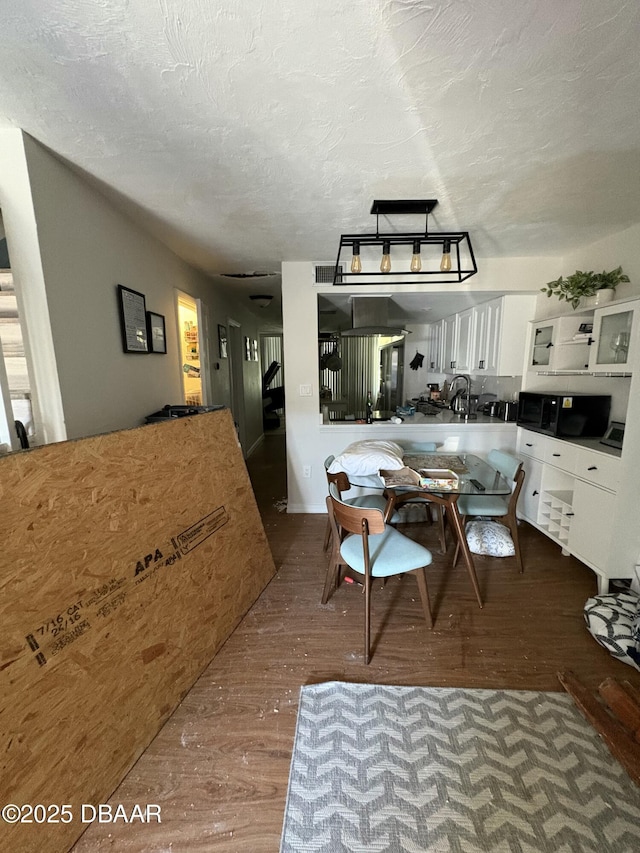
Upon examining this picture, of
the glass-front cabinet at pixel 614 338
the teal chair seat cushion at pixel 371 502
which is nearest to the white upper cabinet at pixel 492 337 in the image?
the glass-front cabinet at pixel 614 338

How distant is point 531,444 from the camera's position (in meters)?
2.96

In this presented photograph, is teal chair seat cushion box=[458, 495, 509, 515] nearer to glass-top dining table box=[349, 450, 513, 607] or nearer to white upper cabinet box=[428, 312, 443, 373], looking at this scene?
glass-top dining table box=[349, 450, 513, 607]

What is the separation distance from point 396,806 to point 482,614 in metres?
1.18

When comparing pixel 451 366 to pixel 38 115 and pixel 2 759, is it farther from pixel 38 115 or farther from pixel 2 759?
pixel 2 759

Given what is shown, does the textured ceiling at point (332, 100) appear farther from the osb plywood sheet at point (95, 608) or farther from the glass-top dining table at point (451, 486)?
the glass-top dining table at point (451, 486)

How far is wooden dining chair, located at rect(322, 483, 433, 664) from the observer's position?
5.57 feet

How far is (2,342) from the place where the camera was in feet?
5.01

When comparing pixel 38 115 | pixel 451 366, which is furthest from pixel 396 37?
pixel 451 366

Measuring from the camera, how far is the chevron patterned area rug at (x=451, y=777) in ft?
3.48

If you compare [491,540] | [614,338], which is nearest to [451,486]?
[491,540]

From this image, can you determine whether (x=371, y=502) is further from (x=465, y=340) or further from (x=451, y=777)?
(x=465, y=340)

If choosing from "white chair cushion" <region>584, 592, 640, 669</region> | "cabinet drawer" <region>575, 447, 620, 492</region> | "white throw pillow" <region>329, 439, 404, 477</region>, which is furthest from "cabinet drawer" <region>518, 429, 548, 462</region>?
"white throw pillow" <region>329, 439, 404, 477</region>

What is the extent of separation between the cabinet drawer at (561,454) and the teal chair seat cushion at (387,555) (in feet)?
4.93

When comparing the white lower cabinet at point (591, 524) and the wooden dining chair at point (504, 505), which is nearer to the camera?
the white lower cabinet at point (591, 524)
